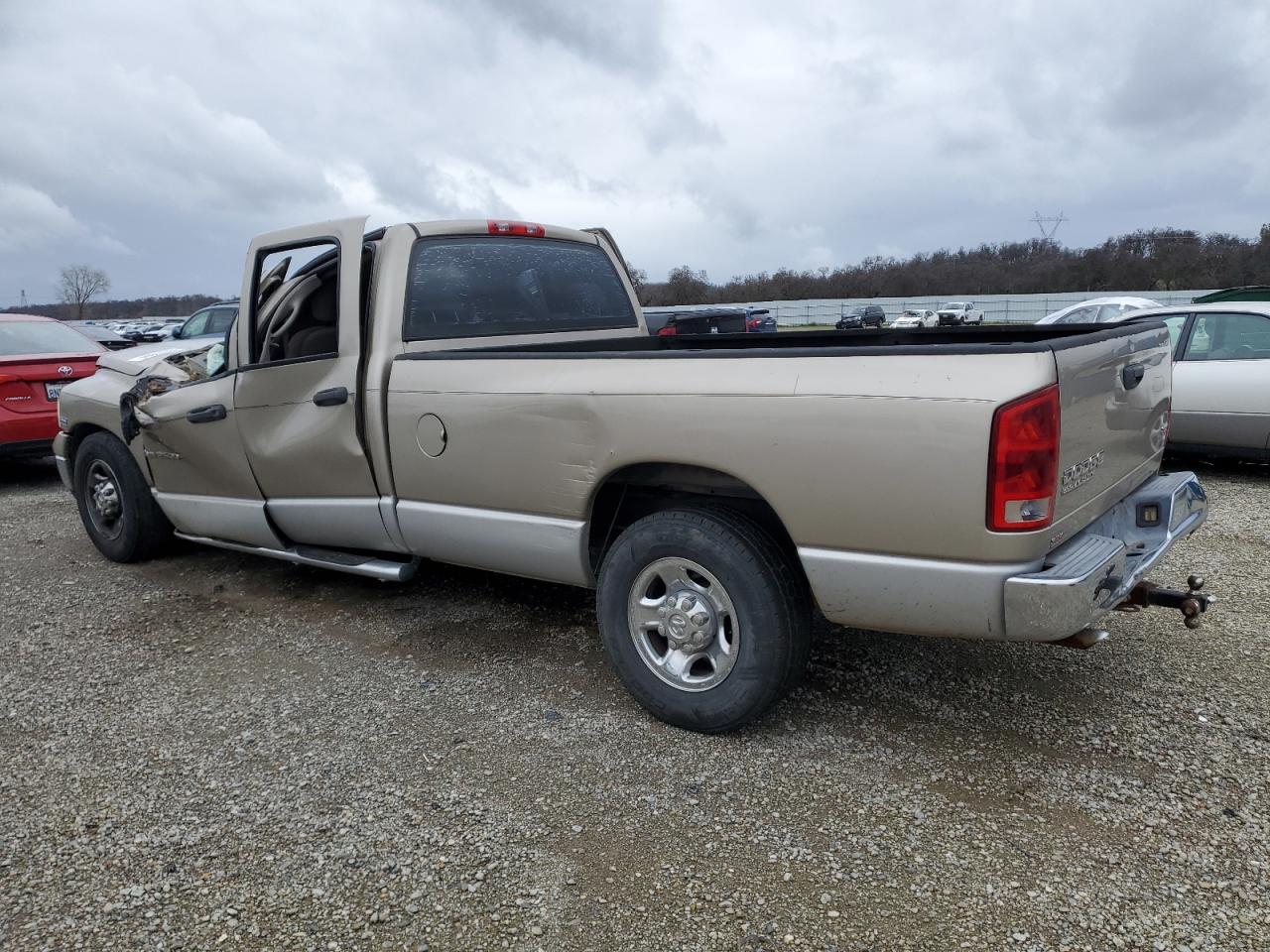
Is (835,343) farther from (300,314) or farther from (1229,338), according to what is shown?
(1229,338)

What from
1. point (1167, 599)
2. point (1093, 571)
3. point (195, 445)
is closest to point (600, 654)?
point (1093, 571)

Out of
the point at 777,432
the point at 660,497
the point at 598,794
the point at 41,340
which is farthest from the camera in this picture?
the point at 41,340

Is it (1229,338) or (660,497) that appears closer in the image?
(660,497)

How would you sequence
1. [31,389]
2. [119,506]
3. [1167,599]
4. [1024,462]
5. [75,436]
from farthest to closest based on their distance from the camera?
[31,389]
[75,436]
[119,506]
[1167,599]
[1024,462]

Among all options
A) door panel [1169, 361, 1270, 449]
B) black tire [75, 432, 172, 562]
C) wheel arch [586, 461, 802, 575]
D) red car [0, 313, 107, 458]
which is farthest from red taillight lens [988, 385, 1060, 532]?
red car [0, 313, 107, 458]

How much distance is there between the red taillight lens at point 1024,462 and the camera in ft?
8.00

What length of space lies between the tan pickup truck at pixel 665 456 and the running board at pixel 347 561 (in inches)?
0.9

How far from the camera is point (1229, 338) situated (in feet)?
23.8

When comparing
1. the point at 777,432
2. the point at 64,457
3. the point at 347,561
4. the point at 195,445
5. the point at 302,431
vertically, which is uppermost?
the point at 777,432

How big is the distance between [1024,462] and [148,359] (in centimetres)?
527

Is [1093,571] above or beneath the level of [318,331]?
beneath

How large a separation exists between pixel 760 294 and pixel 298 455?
203 feet

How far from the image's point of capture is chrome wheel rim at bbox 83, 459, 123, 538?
5574 mm

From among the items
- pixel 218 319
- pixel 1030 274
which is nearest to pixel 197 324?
pixel 218 319
